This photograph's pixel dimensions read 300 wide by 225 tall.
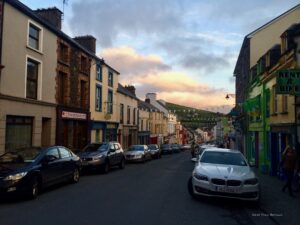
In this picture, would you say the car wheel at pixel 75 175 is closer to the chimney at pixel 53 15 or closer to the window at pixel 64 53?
the window at pixel 64 53

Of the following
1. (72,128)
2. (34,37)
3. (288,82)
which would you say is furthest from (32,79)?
(288,82)

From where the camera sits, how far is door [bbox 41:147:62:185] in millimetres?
11812

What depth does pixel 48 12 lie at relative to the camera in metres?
25.6

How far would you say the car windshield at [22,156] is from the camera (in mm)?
11688

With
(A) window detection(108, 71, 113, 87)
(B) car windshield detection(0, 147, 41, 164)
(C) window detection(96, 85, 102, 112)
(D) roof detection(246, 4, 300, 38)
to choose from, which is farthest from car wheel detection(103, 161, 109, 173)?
(D) roof detection(246, 4, 300, 38)

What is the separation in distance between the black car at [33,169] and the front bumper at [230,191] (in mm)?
4706

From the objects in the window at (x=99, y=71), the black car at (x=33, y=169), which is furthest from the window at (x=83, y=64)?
the black car at (x=33, y=169)

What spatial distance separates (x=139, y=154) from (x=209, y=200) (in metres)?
19.4

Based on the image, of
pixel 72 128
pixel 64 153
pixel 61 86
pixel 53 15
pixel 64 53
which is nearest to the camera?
pixel 64 153

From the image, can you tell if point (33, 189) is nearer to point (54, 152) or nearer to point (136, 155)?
point (54, 152)

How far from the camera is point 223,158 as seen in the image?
12141 mm

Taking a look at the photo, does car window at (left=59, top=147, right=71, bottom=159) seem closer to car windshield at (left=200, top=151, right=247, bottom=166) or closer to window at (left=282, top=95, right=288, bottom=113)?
car windshield at (left=200, top=151, right=247, bottom=166)

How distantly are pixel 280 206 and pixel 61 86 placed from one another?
1770cm

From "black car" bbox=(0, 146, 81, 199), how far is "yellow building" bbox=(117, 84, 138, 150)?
2526 centimetres
